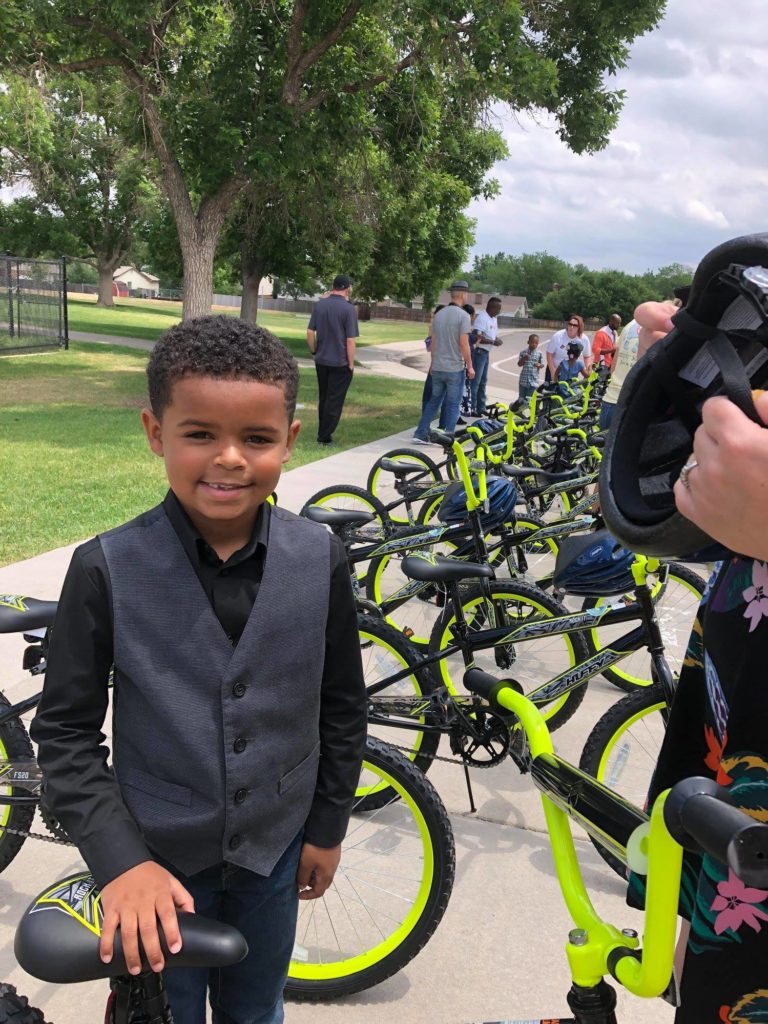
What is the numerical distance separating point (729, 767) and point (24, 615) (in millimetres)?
1855

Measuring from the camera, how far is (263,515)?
156cm

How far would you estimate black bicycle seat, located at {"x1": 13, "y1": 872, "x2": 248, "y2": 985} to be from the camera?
1.16 m

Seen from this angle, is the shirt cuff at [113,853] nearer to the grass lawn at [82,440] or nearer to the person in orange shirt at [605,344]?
the grass lawn at [82,440]

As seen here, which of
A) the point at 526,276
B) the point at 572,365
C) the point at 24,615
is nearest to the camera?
the point at 24,615

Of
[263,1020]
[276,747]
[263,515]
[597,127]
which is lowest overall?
[263,1020]

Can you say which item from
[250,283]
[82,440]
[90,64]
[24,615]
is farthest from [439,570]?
[250,283]

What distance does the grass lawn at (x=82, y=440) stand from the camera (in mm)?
6207

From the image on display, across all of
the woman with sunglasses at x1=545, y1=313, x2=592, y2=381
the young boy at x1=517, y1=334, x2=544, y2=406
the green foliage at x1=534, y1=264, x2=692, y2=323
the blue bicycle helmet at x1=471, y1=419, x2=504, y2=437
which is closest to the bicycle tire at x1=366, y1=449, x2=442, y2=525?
the blue bicycle helmet at x1=471, y1=419, x2=504, y2=437

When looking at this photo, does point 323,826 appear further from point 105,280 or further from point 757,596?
point 105,280

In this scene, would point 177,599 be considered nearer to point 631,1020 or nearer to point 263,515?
point 263,515

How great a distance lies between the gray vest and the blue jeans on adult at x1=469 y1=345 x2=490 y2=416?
12752 millimetres

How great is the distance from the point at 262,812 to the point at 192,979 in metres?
0.41

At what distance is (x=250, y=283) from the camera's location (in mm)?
24953

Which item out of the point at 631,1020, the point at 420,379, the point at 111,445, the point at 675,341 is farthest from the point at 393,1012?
the point at 420,379
